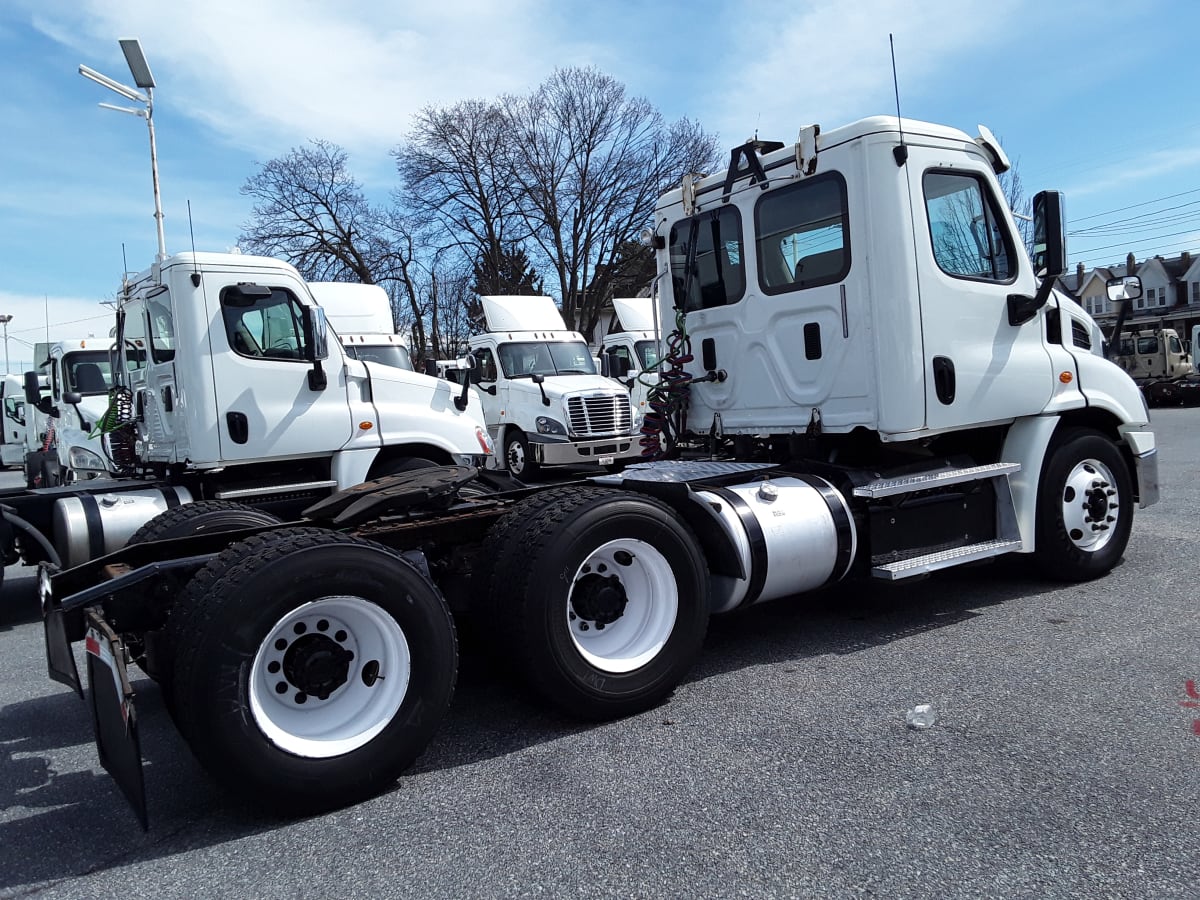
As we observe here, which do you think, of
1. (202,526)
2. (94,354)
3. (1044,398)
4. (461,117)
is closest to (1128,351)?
(461,117)

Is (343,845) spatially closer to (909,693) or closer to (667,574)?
(667,574)

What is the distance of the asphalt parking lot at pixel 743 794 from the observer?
9.50ft

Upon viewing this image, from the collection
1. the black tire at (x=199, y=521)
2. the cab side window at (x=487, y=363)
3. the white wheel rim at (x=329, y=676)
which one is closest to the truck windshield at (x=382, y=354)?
the cab side window at (x=487, y=363)

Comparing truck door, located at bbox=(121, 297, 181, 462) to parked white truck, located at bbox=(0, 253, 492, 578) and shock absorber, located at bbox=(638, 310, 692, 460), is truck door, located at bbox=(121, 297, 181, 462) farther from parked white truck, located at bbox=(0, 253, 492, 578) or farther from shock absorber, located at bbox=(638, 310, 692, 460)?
shock absorber, located at bbox=(638, 310, 692, 460)

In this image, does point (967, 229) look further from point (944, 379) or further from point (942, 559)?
point (942, 559)

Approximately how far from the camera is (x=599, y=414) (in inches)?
584

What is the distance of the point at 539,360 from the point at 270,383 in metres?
8.21

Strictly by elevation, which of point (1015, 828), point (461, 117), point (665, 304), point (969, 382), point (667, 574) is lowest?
point (1015, 828)

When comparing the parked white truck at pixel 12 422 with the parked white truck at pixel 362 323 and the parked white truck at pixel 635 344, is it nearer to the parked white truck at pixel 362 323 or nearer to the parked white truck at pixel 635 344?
the parked white truck at pixel 362 323

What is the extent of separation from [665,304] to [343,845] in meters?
4.76

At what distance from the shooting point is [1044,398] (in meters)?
6.07

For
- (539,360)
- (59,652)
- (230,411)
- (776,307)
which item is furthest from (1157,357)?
(59,652)

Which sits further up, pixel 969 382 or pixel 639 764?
pixel 969 382

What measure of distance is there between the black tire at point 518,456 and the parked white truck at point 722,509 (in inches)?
334
